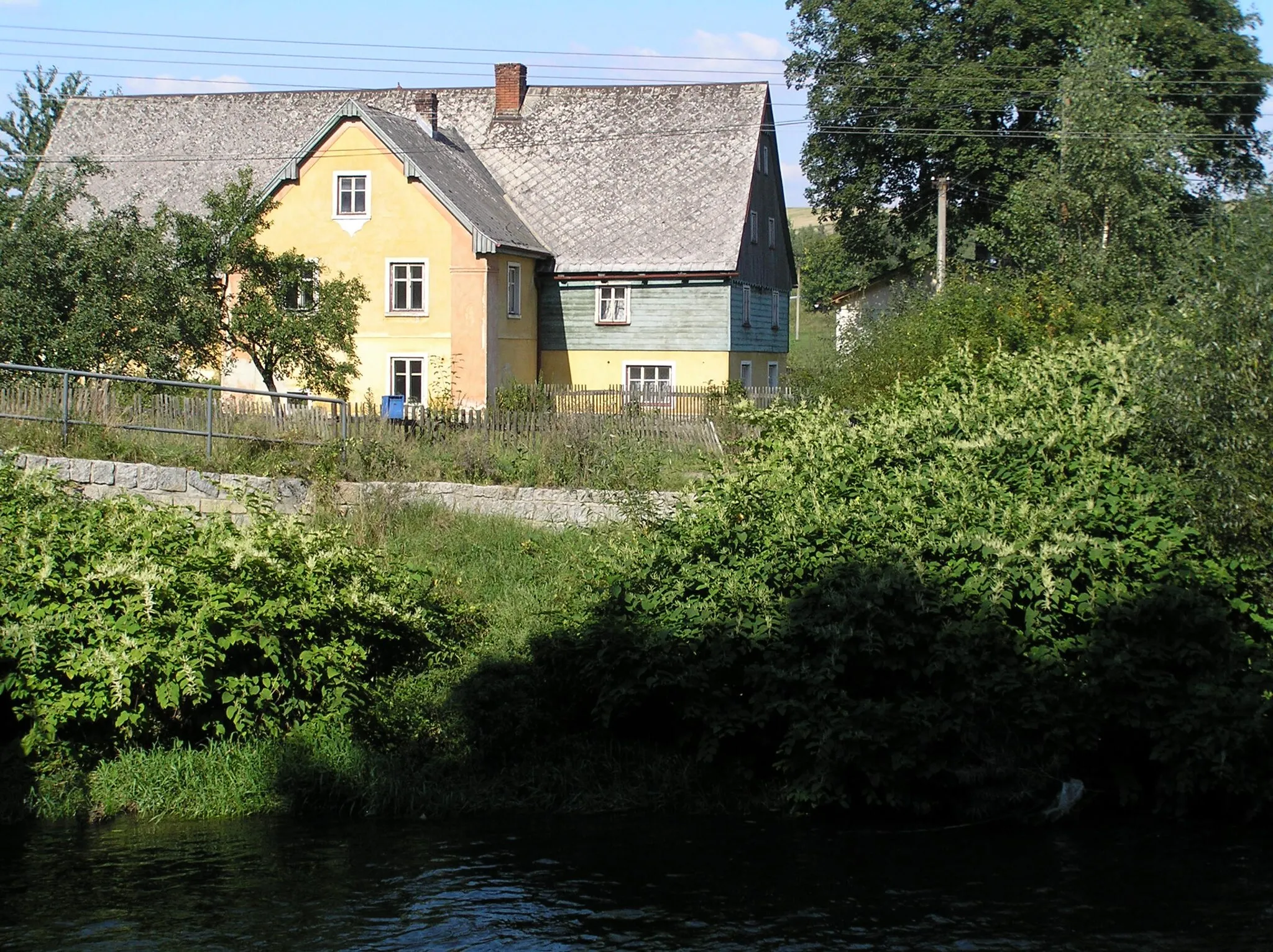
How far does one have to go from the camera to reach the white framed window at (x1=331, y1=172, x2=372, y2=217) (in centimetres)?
3170

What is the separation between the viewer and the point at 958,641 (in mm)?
10602

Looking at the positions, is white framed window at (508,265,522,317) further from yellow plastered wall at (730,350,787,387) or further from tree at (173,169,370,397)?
tree at (173,169,370,397)

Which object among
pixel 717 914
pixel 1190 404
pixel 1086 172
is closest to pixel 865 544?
pixel 1190 404

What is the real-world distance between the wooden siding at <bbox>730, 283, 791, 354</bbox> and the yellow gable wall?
22.7 ft

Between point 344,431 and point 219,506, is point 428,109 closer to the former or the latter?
point 344,431

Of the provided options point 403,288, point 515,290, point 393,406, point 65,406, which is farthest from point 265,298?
point 515,290

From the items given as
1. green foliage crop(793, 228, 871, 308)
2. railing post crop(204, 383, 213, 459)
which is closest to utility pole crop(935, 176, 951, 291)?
green foliage crop(793, 228, 871, 308)

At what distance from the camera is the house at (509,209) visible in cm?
3177

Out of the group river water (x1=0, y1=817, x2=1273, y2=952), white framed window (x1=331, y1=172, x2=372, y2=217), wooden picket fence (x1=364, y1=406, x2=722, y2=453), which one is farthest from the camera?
white framed window (x1=331, y1=172, x2=372, y2=217)

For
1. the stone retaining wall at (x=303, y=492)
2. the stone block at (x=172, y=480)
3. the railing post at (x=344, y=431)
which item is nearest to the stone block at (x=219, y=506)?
the stone retaining wall at (x=303, y=492)

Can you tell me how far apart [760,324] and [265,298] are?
15.9m

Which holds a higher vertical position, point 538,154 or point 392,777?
point 538,154

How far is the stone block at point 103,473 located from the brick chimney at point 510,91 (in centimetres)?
2303

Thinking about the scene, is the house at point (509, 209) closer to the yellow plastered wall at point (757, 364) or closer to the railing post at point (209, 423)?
the yellow plastered wall at point (757, 364)
